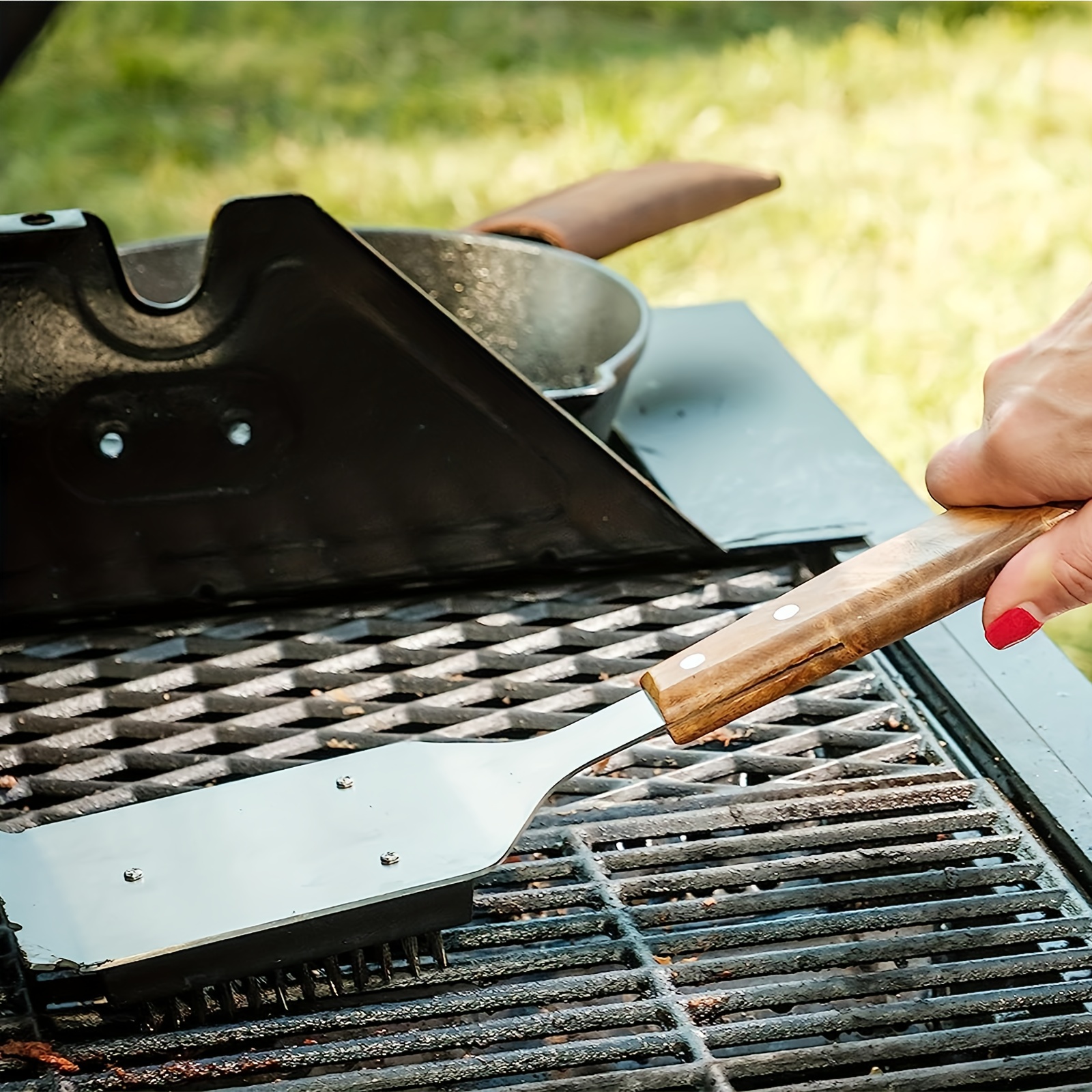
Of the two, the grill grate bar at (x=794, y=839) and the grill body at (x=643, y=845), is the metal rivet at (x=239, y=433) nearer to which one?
the grill body at (x=643, y=845)

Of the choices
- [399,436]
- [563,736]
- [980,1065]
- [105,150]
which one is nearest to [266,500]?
[399,436]

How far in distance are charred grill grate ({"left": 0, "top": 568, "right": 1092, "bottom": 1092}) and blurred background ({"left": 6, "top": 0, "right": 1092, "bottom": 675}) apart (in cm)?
166

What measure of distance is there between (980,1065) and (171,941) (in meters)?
0.45

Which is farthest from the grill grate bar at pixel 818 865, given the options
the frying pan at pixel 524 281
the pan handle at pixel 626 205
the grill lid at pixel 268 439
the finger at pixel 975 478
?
the pan handle at pixel 626 205

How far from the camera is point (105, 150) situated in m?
4.29

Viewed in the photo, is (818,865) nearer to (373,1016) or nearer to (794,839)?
(794,839)

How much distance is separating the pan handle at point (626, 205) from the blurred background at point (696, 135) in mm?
1098

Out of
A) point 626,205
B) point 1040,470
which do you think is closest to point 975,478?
point 1040,470

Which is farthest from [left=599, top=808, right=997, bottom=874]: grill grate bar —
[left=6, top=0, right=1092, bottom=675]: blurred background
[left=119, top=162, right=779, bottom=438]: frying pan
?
[left=6, top=0, right=1092, bottom=675]: blurred background

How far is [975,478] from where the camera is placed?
92 centimetres

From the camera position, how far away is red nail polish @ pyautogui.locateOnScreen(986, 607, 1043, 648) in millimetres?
901

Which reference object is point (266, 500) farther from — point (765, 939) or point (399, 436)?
point (765, 939)

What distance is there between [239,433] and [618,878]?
1.49ft

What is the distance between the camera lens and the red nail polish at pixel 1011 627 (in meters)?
0.90
